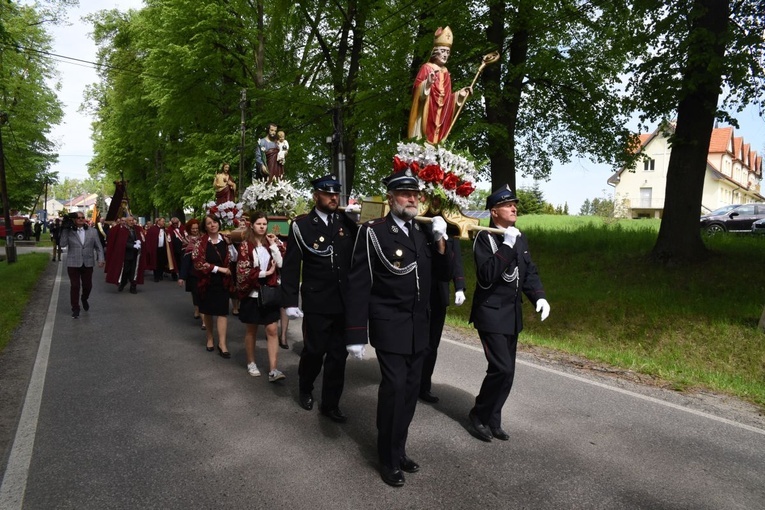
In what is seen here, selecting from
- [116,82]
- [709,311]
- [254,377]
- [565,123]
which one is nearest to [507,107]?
[565,123]

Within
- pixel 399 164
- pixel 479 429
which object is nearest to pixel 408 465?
pixel 479 429

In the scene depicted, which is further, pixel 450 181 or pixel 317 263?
pixel 450 181

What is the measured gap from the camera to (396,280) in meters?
3.91

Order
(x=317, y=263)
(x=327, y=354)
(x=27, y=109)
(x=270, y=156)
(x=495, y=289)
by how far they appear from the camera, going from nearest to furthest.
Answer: (x=495, y=289)
(x=327, y=354)
(x=317, y=263)
(x=270, y=156)
(x=27, y=109)

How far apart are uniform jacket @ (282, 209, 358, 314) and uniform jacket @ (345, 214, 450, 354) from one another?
3.51ft

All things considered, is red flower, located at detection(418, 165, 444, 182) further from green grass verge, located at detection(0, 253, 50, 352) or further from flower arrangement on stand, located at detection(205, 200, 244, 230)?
green grass verge, located at detection(0, 253, 50, 352)

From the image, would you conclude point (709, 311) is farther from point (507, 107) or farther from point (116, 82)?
point (116, 82)

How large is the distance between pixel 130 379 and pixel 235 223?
14.7 feet

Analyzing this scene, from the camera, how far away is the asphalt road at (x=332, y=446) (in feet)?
11.5

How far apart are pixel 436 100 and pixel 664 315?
561 cm

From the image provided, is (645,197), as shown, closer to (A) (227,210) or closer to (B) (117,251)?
(B) (117,251)

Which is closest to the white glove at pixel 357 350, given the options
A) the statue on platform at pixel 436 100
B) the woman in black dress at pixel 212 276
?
the statue on platform at pixel 436 100

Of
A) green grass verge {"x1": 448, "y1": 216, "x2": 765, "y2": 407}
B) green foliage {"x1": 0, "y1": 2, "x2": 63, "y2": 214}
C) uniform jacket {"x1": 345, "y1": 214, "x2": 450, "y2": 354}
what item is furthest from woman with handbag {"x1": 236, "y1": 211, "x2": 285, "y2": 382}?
green foliage {"x1": 0, "y1": 2, "x2": 63, "y2": 214}

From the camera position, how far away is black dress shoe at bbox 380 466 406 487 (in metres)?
3.64
